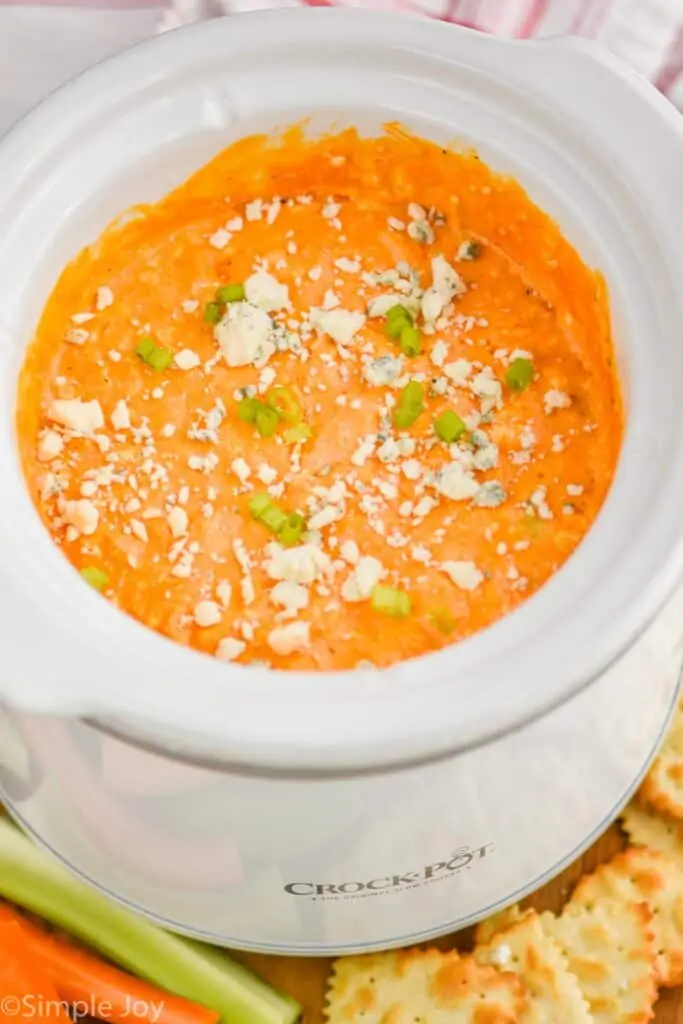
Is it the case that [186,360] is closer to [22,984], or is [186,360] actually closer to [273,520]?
[273,520]

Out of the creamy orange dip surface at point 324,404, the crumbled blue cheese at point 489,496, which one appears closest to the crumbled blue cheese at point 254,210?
the creamy orange dip surface at point 324,404

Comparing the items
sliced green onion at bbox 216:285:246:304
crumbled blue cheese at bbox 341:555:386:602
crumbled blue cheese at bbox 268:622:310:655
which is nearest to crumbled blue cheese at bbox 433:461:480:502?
crumbled blue cheese at bbox 341:555:386:602

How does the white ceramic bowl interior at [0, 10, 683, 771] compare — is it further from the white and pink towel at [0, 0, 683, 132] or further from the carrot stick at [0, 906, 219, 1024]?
the carrot stick at [0, 906, 219, 1024]

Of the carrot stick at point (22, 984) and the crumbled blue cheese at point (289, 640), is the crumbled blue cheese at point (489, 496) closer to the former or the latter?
the crumbled blue cheese at point (289, 640)

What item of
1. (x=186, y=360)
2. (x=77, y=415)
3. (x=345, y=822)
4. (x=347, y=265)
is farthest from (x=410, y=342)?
(x=345, y=822)

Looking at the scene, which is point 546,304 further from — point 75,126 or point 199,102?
point 75,126
